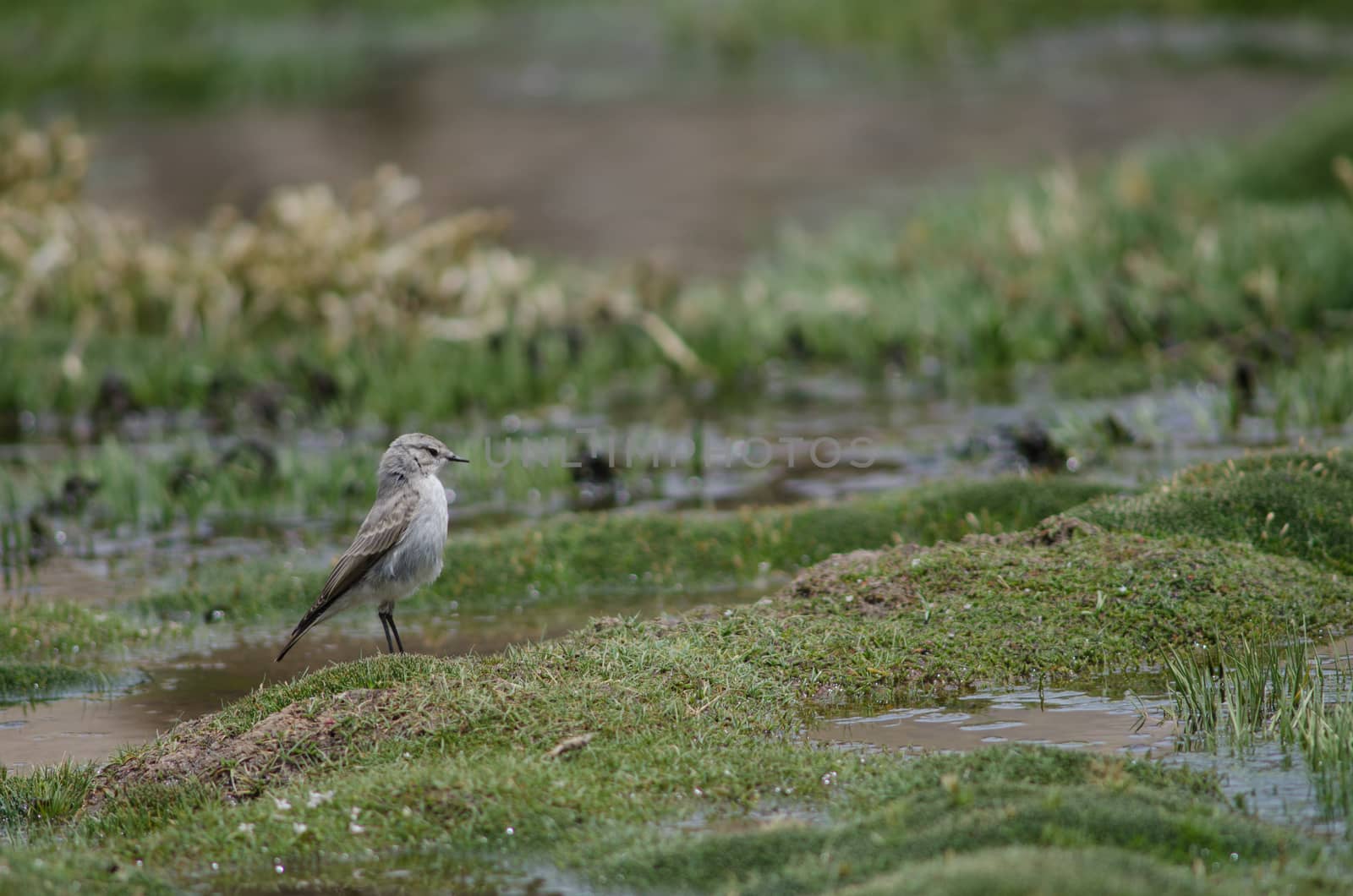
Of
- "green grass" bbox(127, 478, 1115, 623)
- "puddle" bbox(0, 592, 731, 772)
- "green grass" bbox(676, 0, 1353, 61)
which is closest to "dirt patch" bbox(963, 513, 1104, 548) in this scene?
"green grass" bbox(127, 478, 1115, 623)

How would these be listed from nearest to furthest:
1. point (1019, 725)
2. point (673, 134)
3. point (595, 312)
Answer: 1. point (1019, 725)
2. point (595, 312)
3. point (673, 134)

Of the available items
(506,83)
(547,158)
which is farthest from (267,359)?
(506,83)

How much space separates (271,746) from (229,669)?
7.66 ft

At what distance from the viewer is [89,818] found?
6301 millimetres

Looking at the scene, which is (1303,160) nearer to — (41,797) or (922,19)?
(41,797)

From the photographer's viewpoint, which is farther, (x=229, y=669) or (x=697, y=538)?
(x=697, y=538)

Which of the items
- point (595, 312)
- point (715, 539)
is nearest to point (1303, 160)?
point (595, 312)

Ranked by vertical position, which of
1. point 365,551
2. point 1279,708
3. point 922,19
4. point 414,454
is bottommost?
point 1279,708

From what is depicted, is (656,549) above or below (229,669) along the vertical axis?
above

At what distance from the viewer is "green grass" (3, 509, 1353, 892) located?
5457 mm

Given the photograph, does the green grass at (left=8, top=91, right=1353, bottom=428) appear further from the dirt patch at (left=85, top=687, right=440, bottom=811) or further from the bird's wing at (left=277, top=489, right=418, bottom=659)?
the dirt patch at (left=85, top=687, right=440, bottom=811)

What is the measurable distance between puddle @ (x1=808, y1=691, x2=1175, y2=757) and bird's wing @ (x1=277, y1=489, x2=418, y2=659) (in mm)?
2077

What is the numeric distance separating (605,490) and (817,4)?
2451cm

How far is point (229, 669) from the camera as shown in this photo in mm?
8742
